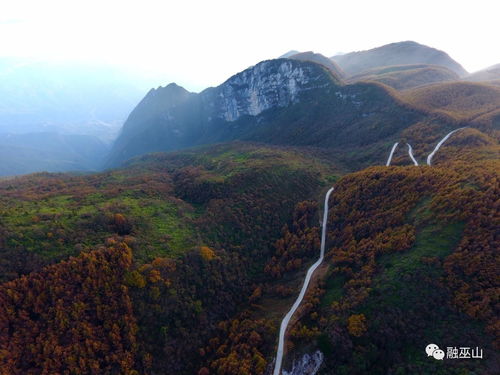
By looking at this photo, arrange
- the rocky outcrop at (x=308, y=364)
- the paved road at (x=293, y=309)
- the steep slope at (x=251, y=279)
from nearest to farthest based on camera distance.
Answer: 1. the steep slope at (x=251, y=279)
2. the rocky outcrop at (x=308, y=364)
3. the paved road at (x=293, y=309)

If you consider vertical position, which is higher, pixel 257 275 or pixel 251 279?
pixel 257 275

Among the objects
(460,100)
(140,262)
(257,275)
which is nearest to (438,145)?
(460,100)

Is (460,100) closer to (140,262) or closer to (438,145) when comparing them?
(438,145)

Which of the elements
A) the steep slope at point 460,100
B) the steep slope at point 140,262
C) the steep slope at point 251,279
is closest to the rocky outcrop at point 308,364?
the steep slope at point 251,279

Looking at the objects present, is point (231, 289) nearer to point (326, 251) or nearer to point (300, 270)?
point (300, 270)

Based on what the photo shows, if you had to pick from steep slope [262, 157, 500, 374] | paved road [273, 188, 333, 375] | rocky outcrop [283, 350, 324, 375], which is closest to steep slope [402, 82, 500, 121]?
steep slope [262, 157, 500, 374]

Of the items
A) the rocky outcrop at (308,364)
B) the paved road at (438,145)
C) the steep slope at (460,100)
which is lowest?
the rocky outcrop at (308,364)

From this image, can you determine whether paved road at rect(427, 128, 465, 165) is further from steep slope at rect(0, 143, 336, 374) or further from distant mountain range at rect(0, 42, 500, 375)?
steep slope at rect(0, 143, 336, 374)

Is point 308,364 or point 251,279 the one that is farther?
point 251,279

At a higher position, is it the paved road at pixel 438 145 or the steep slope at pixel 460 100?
the steep slope at pixel 460 100

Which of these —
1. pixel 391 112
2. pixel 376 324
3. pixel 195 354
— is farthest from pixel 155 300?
pixel 391 112

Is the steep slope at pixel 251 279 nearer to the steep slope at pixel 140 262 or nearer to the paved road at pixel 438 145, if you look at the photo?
the steep slope at pixel 140 262
